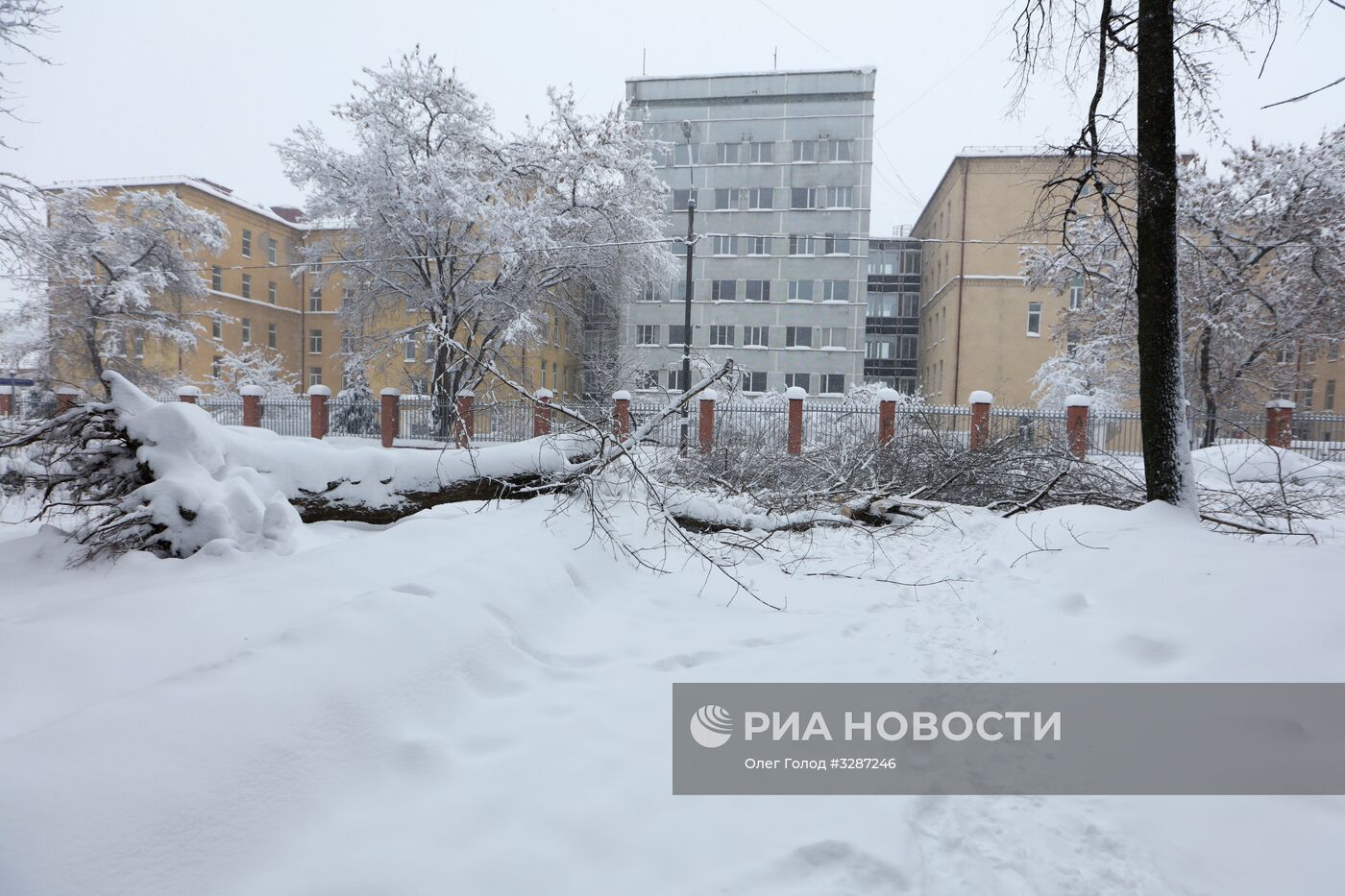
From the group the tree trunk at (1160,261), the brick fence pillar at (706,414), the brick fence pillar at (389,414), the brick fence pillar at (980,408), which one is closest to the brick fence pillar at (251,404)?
the brick fence pillar at (389,414)

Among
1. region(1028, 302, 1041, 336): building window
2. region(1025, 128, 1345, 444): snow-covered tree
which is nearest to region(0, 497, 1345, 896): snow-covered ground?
region(1025, 128, 1345, 444): snow-covered tree

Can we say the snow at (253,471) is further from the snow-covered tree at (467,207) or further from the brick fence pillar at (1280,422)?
the brick fence pillar at (1280,422)

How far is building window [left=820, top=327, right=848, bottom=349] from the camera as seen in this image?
40.7 metres

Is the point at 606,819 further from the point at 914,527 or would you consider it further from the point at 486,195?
the point at 486,195

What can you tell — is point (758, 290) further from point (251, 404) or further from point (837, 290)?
point (251, 404)

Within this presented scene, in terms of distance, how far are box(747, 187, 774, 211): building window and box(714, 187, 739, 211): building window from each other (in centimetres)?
84

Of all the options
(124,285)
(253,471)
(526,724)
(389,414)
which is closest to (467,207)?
(389,414)

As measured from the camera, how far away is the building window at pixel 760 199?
139 ft

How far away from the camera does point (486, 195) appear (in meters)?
22.1

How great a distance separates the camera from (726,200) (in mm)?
42719

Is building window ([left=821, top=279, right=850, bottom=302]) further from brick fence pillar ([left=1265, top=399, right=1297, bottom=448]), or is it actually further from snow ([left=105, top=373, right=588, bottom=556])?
snow ([left=105, top=373, right=588, bottom=556])

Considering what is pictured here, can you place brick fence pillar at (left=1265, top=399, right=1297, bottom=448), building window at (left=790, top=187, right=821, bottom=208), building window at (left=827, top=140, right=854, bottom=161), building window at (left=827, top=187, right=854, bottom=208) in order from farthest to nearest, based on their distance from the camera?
building window at (left=790, top=187, right=821, bottom=208) → building window at (left=827, top=187, right=854, bottom=208) → building window at (left=827, top=140, right=854, bottom=161) → brick fence pillar at (left=1265, top=399, right=1297, bottom=448)

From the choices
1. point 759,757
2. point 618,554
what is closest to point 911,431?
point 618,554

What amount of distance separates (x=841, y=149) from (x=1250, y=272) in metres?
28.0
